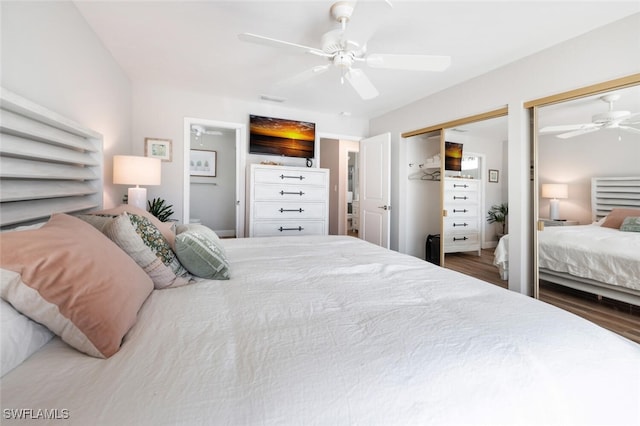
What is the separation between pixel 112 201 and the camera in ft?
8.63

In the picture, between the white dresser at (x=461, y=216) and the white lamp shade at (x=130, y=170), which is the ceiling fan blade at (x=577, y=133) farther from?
the white lamp shade at (x=130, y=170)

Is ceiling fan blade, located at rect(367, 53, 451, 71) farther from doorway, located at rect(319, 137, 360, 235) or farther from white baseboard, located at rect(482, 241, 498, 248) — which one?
doorway, located at rect(319, 137, 360, 235)

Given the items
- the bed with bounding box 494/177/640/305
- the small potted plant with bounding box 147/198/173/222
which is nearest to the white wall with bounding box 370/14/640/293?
the bed with bounding box 494/177/640/305

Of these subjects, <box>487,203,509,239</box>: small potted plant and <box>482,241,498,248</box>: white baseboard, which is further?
<box>482,241,498,248</box>: white baseboard

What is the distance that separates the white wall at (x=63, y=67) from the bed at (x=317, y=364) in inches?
41.6

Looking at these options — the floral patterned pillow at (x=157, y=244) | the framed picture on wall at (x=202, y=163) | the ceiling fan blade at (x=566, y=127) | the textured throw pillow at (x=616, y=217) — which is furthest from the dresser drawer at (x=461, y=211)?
the framed picture on wall at (x=202, y=163)

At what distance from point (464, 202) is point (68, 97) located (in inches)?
152

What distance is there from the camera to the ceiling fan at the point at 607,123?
6.79 ft

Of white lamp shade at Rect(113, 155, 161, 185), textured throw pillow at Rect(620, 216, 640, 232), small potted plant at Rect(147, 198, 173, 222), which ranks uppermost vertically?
white lamp shade at Rect(113, 155, 161, 185)

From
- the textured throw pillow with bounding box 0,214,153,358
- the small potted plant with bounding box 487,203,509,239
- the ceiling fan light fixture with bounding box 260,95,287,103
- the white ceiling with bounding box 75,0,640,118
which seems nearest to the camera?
the textured throw pillow with bounding box 0,214,153,358

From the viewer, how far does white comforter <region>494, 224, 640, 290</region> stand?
2.08m

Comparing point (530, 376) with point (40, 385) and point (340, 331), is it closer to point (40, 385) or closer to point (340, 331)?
point (340, 331)

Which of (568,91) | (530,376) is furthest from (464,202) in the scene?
(530,376)

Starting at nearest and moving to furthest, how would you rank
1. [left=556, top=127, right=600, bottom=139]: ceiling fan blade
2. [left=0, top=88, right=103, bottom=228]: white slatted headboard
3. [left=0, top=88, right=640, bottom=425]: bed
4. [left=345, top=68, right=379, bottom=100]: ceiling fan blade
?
[left=0, top=88, right=640, bottom=425]: bed
[left=0, top=88, right=103, bottom=228]: white slatted headboard
[left=345, top=68, right=379, bottom=100]: ceiling fan blade
[left=556, top=127, right=600, bottom=139]: ceiling fan blade
